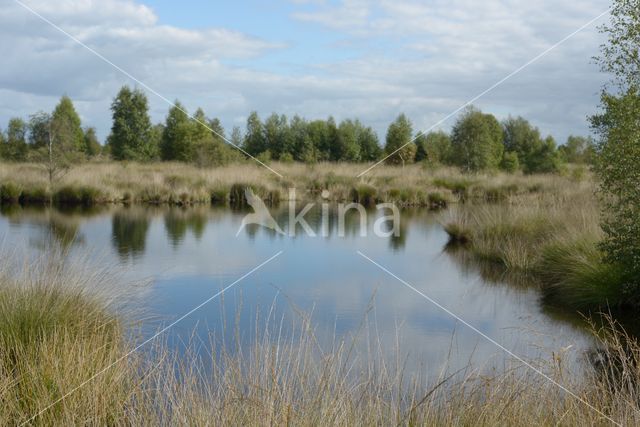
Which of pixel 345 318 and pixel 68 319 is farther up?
pixel 68 319

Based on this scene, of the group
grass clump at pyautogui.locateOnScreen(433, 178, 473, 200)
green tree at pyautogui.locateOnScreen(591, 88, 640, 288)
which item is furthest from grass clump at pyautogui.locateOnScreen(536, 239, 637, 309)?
grass clump at pyautogui.locateOnScreen(433, 178, 473, 200)

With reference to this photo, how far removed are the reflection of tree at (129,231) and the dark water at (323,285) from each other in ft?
0.07

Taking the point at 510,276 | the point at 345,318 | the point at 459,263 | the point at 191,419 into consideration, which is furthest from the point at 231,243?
the point at 191,419

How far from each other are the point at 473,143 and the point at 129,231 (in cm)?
1984

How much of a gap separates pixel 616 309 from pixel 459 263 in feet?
12.3

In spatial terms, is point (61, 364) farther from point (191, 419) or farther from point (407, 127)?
point (407, 127)

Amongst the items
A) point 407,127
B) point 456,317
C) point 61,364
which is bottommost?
point 456,317

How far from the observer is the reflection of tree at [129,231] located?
10.5m

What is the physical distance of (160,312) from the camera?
20.9ft

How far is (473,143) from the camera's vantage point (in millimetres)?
29547

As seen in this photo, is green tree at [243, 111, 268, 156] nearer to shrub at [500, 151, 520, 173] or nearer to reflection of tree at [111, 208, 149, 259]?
shrub at [500, 151, 520, 173]

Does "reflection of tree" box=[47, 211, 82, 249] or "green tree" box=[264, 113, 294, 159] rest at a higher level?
"green tree" box=[264, 113, 294, 159]

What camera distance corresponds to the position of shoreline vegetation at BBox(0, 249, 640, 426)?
9.18ft

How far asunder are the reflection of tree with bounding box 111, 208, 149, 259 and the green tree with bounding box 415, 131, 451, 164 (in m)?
18.5
